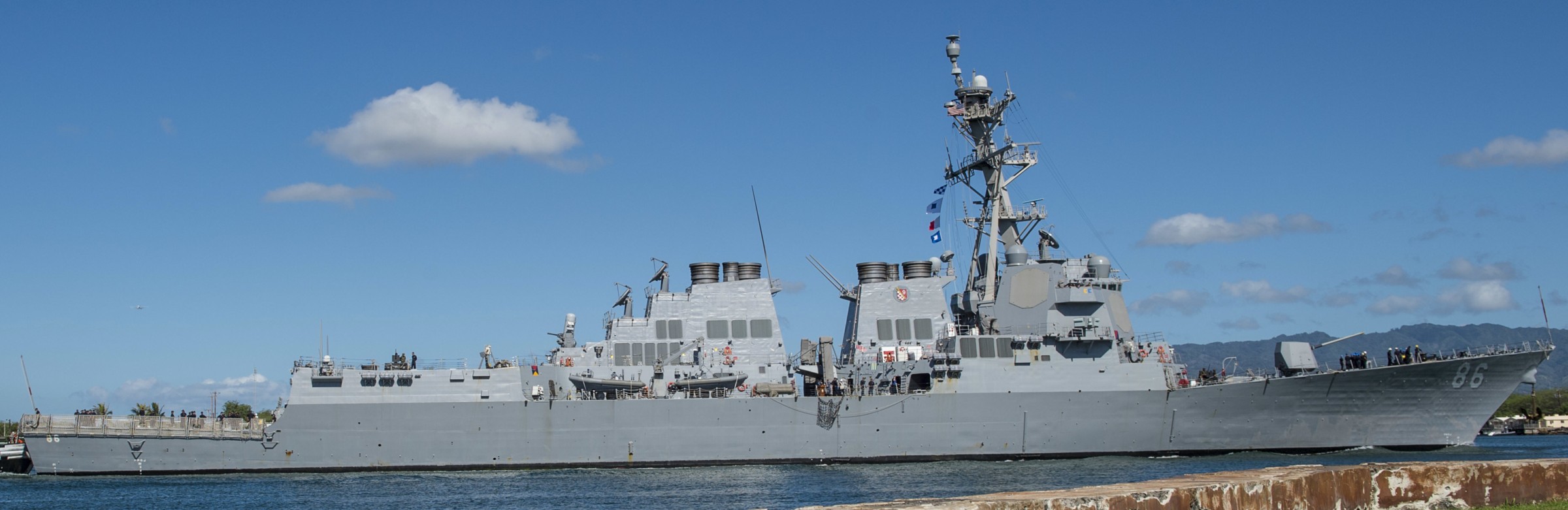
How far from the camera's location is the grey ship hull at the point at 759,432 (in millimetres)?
27078

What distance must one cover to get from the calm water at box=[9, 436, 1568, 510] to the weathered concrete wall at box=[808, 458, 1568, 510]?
10160 millimetres

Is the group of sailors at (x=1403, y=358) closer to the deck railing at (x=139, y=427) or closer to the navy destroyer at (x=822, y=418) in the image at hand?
the navy destroyer at (x=822, y=418)

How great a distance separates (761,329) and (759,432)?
10.0 ft

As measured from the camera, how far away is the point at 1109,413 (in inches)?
1069

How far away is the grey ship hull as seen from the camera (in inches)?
1066

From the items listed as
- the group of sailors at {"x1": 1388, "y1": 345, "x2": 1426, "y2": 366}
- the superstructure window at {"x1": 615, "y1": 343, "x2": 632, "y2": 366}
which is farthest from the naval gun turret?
the group of sailors at {"x1": 1388, "y1": 345, "x2": 1426, "y2": 366}

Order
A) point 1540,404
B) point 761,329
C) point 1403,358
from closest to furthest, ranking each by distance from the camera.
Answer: point 1403,358, point 761,329, point 1540,404

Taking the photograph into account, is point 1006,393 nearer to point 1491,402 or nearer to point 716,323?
point 716,323

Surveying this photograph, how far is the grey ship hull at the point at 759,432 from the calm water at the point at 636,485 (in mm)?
396

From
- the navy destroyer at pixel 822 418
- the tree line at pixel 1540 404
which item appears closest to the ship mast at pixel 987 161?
the navy destroyer at pixel 822 418

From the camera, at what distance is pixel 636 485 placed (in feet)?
76.5

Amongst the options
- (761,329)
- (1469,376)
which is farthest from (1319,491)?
(761,329)

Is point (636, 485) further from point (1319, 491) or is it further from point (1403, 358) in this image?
point (1403, 358)

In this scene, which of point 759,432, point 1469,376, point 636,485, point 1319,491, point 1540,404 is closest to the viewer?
point 1319,491
